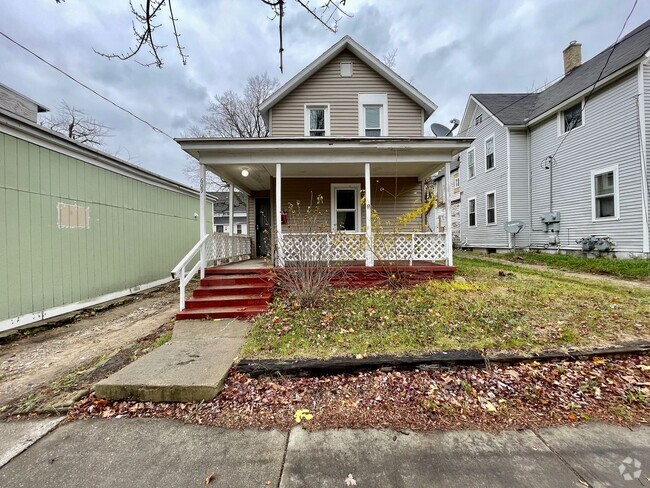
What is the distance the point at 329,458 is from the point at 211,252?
5.85 metres

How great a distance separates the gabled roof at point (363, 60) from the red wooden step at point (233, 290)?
6.59 m

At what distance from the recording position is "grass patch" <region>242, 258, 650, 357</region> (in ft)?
11.3

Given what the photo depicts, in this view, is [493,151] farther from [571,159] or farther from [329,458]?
[329,458]

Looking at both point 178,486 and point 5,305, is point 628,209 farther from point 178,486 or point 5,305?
point 5,305

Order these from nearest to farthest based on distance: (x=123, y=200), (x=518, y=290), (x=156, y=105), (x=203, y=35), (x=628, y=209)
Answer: (x=203, y=35), (x=518, y=290), (x=123, y=200), (x=628, y=209), (x=156, y=105)

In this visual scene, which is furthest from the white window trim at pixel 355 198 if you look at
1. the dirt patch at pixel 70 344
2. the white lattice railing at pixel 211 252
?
the dirt patch at pixel 70 344

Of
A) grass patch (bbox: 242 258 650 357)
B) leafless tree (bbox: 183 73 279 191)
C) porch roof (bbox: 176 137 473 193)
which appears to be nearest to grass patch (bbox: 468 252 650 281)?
grass patch (bbox: 242 258 650 357)

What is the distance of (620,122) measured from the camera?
8750 millimetres

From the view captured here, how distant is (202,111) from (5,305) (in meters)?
21.5

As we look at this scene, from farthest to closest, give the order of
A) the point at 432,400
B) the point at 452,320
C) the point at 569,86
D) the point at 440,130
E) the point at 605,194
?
the point at 569,86
the point at 440,130
the point at 605,194
the point at 452,320
the point at 432,400

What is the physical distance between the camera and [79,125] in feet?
61.9

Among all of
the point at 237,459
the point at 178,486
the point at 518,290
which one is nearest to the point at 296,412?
the point at 237,459

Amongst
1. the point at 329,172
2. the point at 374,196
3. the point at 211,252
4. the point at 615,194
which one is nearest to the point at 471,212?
the point at 615,194

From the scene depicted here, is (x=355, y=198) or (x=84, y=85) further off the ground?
(x=84, y=85)
